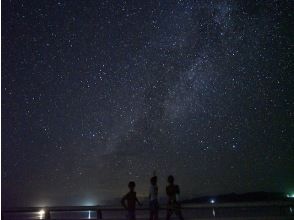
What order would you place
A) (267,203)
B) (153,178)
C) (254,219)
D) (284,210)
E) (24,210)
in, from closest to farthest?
(153,178)
(254,219)
(267,203)
(284,210)
(24,210)

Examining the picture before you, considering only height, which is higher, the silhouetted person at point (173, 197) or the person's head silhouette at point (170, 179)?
the person's head silhouette at point (170, 179)

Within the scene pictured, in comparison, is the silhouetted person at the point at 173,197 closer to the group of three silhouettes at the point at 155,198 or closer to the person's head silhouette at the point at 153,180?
the group of three silhouettes at the point at 155,198

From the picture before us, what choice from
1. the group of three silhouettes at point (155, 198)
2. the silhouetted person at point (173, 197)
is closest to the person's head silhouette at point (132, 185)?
the group of three silhouettes at point (155, 198)

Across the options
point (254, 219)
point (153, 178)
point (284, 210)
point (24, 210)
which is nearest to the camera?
point (153, 178)

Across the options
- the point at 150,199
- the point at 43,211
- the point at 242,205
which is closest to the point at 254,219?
the point at 242,205

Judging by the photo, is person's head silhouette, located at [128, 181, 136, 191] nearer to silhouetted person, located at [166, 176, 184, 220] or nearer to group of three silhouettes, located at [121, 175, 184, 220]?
group of three silhouettes, located at [121, 175, 184, 220]

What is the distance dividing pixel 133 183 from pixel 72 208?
524 centimetres

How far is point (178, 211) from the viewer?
472 inches

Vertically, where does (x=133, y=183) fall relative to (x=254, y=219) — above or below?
above

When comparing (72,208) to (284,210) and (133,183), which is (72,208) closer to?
(133,183)

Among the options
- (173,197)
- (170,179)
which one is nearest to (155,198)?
(173,197)

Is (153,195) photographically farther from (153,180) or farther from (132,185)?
(132,185)

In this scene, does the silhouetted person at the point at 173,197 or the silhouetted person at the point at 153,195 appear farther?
the silhouetted person at the point at 173,197

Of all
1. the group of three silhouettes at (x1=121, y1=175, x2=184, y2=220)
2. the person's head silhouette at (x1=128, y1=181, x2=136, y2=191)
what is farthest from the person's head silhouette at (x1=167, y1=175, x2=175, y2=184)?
the person's head silhouette at (x1=128, y1=181, x2=136, y2=191)
